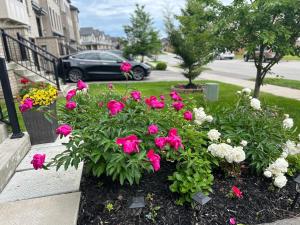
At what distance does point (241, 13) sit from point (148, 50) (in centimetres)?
1442

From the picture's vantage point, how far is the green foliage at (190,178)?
2.02 metres

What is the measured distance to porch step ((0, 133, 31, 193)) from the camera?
2.62m

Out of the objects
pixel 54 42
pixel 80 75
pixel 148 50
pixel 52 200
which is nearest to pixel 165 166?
pixel 52 200

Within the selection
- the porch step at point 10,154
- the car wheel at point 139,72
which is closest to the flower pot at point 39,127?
the porch step at point 10,154

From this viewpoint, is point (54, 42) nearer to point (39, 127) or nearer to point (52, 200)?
point (39, 127)

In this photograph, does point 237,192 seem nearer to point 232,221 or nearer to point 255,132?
point 232,221

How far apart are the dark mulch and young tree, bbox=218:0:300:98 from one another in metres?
2.53

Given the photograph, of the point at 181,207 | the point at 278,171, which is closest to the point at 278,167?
the point at 278,171

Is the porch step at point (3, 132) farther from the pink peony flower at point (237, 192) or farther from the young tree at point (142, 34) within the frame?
the young tree at point (142, 34)

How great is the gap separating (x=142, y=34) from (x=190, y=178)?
17.3 metres

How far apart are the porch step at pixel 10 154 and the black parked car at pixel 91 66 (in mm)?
7835

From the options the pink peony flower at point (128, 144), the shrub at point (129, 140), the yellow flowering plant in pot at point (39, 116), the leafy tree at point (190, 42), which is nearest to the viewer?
the pink peony flower at point (128, 144)

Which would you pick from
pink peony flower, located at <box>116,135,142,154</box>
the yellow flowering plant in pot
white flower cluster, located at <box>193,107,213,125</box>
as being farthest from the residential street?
pink peony flower, located at <box>116,135,142,154</box>

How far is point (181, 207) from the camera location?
2.08 meters
